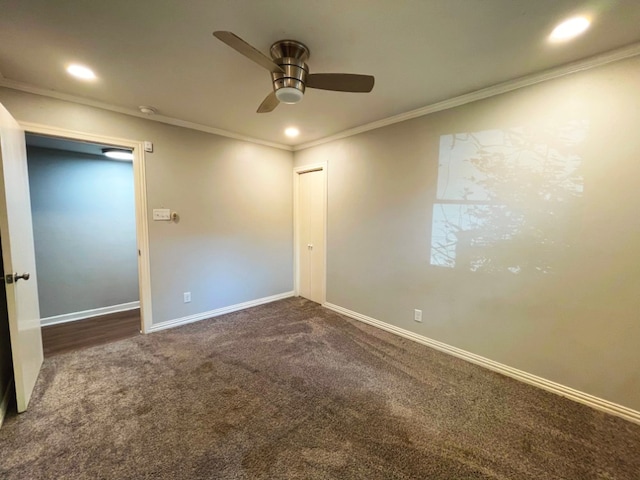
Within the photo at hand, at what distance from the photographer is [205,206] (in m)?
3.41

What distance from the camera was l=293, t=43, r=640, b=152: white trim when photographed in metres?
1.74

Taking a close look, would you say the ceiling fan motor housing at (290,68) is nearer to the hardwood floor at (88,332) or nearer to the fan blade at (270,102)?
the fan blade at (270,102)

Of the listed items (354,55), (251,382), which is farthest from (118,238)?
(354,55)

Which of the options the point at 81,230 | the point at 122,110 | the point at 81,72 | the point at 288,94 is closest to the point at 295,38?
the point at 288,94

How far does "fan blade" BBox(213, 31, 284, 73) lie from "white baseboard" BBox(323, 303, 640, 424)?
111 inches

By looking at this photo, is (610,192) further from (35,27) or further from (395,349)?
(35,27)

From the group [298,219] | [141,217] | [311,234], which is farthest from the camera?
[298,219]

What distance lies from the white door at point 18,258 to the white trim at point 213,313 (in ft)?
3.47

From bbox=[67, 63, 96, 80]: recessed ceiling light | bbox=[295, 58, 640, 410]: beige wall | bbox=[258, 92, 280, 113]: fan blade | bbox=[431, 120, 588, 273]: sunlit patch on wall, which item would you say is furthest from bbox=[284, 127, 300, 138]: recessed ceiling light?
bbox=[67, 63, 96, 80]: recessed ceiling light

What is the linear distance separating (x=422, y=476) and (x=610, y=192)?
2.22 metres

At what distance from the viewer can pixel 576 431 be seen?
1.70 meters

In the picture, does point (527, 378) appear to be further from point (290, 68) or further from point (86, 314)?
point (86, 314)

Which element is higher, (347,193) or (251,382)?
(347,193)

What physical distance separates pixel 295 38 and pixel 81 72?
1785 mm
